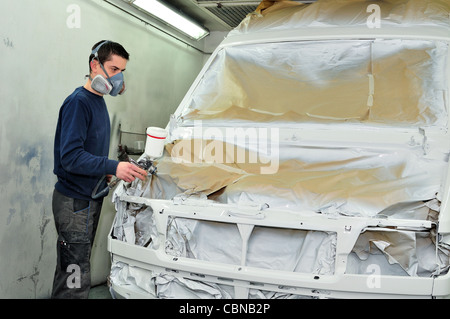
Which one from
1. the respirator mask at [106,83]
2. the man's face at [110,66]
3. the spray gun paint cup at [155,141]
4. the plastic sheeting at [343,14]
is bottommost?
the spray gun paint cup at [155,141]

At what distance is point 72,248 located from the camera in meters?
2.93

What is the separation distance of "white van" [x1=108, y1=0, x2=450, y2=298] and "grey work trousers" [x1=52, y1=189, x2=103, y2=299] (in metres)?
0.24

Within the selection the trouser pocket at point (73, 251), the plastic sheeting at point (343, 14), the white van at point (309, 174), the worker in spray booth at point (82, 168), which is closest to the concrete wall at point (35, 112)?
the worker in spray booth at point (82, 168)

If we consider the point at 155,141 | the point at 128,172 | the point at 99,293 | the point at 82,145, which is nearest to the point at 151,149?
the point at 155,141

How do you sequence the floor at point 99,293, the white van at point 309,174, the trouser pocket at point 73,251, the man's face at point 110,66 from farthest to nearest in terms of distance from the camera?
1. the floor at point 99,293
2. the man's face at point 110,66
3. the trouser pocket at point 73,251
4. the white van at point 309,174

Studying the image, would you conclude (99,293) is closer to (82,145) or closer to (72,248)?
(72,248)

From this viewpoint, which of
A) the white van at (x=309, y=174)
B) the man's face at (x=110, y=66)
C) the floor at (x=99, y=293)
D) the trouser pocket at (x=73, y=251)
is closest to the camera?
the white van at (x=309, y=174)

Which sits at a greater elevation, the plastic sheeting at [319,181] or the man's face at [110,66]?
the man's face at [110,66]

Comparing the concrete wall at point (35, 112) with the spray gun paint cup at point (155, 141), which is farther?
the concrete wall at point (35, 112)

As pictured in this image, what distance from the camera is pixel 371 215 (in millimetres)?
2273

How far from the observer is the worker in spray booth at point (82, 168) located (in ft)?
9.23

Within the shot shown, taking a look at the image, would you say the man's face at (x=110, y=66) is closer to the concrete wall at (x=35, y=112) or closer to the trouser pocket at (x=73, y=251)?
the concrete wall at (x=35, y=112)

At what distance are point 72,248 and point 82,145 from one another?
2.24 feet
